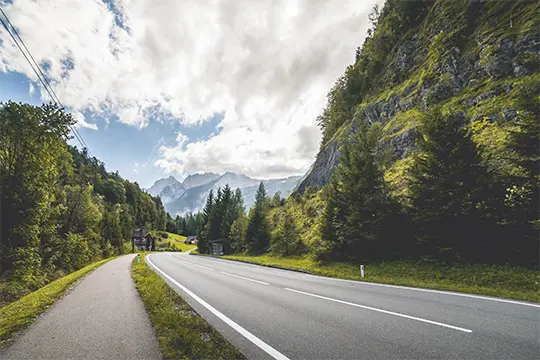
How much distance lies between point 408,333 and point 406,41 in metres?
38.9

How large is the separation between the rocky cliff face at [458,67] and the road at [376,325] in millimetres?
10572

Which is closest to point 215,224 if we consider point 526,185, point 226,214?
point 226,214

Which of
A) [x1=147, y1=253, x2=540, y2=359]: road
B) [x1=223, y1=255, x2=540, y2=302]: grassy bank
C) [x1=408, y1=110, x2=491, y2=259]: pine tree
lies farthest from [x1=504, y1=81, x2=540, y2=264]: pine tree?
[x1=147, y1=253, x2=540, y2=359]: road

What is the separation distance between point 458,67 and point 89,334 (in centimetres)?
3119

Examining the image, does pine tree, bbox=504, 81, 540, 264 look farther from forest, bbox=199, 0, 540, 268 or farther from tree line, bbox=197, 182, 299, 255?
tree line, bbox=197, 182, 299, 255

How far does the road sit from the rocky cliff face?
34.7 feet

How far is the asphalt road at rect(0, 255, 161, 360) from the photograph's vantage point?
4012 millimetres

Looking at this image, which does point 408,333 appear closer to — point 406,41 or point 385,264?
point 385,264

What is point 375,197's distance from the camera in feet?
47.1

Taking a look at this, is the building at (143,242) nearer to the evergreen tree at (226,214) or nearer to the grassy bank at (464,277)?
the evergreen tree at (226,214)

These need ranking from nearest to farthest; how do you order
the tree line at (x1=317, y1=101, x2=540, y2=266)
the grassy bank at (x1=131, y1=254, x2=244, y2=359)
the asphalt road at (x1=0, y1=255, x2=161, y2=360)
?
the grassy bank at (x1=131, y1=254, x2=244, y2=359) < the asphalt road at (x1=0, y1=255, x2=161, y2=360) < the tree line at (x1=317, y1=101, x2=540, y2=266)

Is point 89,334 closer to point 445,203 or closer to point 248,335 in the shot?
point 248,335

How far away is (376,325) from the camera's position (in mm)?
5066

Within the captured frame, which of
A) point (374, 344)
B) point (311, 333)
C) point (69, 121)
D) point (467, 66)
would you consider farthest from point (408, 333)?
point (467, 66)
